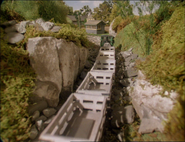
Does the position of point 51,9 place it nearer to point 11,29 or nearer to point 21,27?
point 21,27

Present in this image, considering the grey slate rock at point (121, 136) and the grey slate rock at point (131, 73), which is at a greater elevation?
the grey slate rock at point (131, 73)

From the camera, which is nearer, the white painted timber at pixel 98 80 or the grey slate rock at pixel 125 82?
the white painted timber at pixel 98 80

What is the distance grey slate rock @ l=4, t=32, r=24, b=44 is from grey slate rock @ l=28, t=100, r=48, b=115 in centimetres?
233

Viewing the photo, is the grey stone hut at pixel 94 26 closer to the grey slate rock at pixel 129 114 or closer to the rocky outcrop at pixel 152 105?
the rocky outcrop at pixel 152 105

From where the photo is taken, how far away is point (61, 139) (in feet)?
8.57

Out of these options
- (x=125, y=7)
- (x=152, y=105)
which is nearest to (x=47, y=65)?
(x=152, y=105)

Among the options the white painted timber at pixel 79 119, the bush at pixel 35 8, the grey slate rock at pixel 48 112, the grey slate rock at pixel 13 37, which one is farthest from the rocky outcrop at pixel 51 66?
the bush at pixel 35 8

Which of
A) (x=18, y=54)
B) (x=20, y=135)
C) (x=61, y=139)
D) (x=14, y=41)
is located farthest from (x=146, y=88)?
(x=14, y=41)

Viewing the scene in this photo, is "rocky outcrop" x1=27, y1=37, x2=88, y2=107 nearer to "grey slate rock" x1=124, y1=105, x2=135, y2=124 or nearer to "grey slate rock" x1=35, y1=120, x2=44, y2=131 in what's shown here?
"grey slate rock" x1=35, y1=120, x2=44, y2=131

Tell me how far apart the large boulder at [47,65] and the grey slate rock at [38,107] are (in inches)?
8.1

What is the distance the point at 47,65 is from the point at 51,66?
0.17 m

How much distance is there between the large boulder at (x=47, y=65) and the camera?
4.18 meters

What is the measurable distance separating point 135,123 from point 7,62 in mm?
4559

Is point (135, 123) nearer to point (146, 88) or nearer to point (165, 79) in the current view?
point (146, 88)
